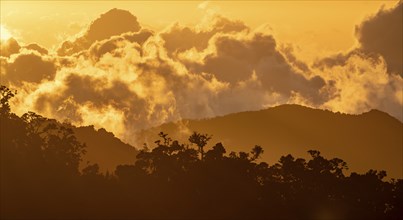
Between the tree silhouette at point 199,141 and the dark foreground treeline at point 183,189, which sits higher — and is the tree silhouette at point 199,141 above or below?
above

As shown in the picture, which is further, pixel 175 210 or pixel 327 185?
pixel 327 185

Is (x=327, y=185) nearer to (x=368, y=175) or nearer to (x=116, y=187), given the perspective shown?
(x=368, y=175)

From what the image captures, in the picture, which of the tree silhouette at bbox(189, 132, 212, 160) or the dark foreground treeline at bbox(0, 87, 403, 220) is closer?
the dark foreground treeline at bbox(0, 87, 403, 220)

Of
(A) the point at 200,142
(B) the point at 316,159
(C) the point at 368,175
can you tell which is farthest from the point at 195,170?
(C) the point at 368,175

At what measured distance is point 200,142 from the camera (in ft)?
451

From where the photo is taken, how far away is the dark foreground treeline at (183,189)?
119312 millimetres

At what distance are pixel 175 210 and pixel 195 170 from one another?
411 inches

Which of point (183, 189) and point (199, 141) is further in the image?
point (199, 141)

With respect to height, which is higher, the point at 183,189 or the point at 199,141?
the point at 199,141

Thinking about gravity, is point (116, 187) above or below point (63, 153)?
below

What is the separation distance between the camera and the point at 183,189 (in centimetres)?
12494

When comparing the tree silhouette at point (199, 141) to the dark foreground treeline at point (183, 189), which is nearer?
the dark foreground treeline at point (183, 189)

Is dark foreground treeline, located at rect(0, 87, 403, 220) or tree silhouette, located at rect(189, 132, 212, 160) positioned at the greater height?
tree silhouette, located at rect(189, 132, 212, 160)

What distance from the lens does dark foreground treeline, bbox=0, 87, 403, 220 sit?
391 feet
